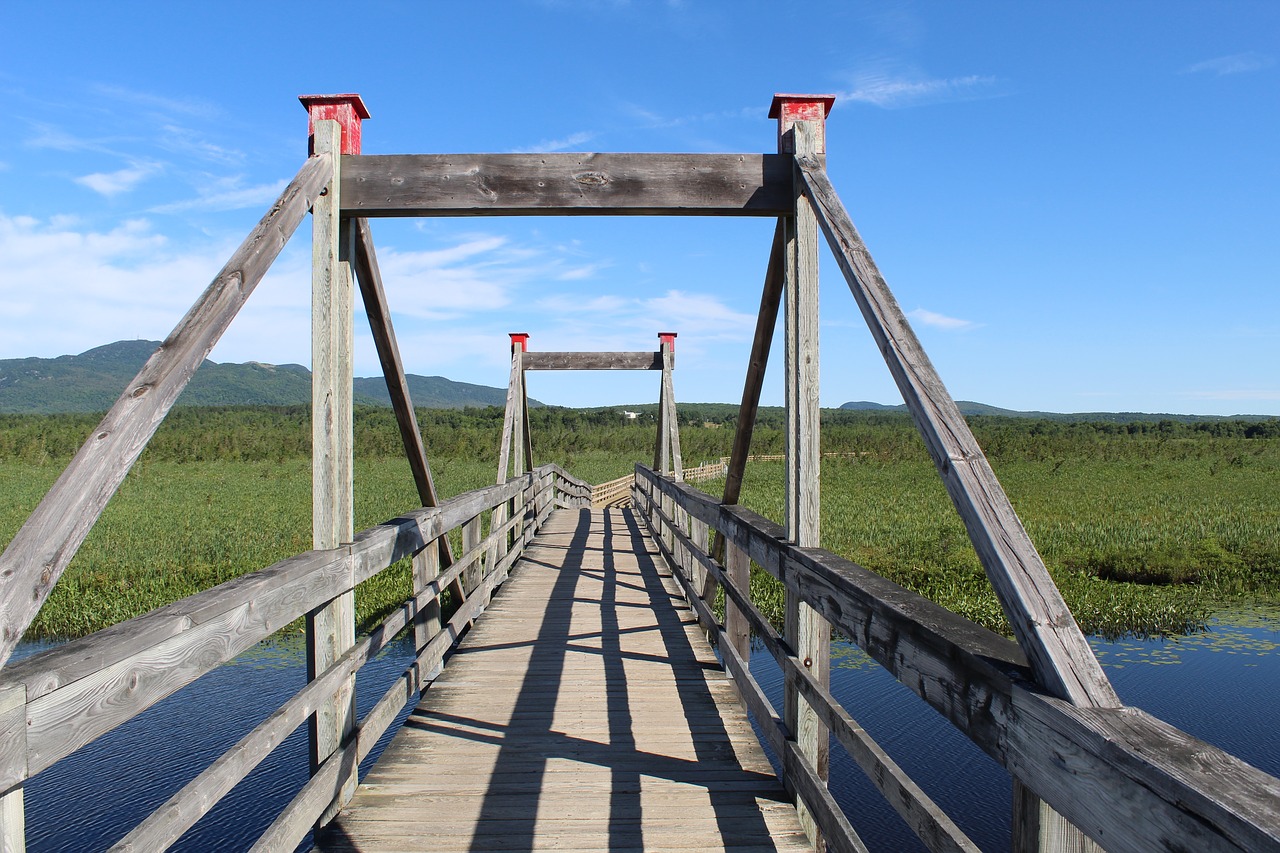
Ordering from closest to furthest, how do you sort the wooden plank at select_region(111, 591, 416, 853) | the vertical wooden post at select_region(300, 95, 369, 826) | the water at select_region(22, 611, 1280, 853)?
the wooden plank at select_region(111, 591, 416, 853) < the vertical wooden post at select_region(300, 95, 369, 826) < the water at select_region(22, 611, 1280, 853)

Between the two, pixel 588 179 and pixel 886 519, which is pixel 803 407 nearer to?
→ pixel 588 179

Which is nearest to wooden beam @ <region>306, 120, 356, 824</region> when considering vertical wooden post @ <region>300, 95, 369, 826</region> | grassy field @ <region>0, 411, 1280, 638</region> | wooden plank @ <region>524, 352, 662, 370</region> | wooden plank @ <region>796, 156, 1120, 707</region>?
vertical wooden post @ <region>300, 95, 369, 826</region>

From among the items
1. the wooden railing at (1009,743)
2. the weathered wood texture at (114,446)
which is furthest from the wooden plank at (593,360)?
the weathered wood texture at (114,446)

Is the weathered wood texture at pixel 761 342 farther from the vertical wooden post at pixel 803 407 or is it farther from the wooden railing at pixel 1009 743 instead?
the wooden railing at pixel 1009 743

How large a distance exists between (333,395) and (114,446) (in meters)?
1.35

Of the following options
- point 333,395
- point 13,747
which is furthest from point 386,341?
point 13,747

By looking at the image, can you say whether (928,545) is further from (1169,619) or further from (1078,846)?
(1078,846)

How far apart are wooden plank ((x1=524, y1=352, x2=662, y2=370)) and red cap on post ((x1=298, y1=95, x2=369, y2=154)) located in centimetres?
865

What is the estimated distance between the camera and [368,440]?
3847 cm

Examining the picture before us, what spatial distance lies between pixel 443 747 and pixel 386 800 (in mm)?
535

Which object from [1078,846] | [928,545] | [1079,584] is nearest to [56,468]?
[928,545]

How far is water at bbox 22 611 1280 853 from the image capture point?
530 centimetres

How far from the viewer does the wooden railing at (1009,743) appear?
98cm

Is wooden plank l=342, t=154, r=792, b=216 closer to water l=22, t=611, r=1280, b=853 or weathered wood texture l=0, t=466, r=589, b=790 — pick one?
weathered wood texture l=0, t=466, r=589, b=790
